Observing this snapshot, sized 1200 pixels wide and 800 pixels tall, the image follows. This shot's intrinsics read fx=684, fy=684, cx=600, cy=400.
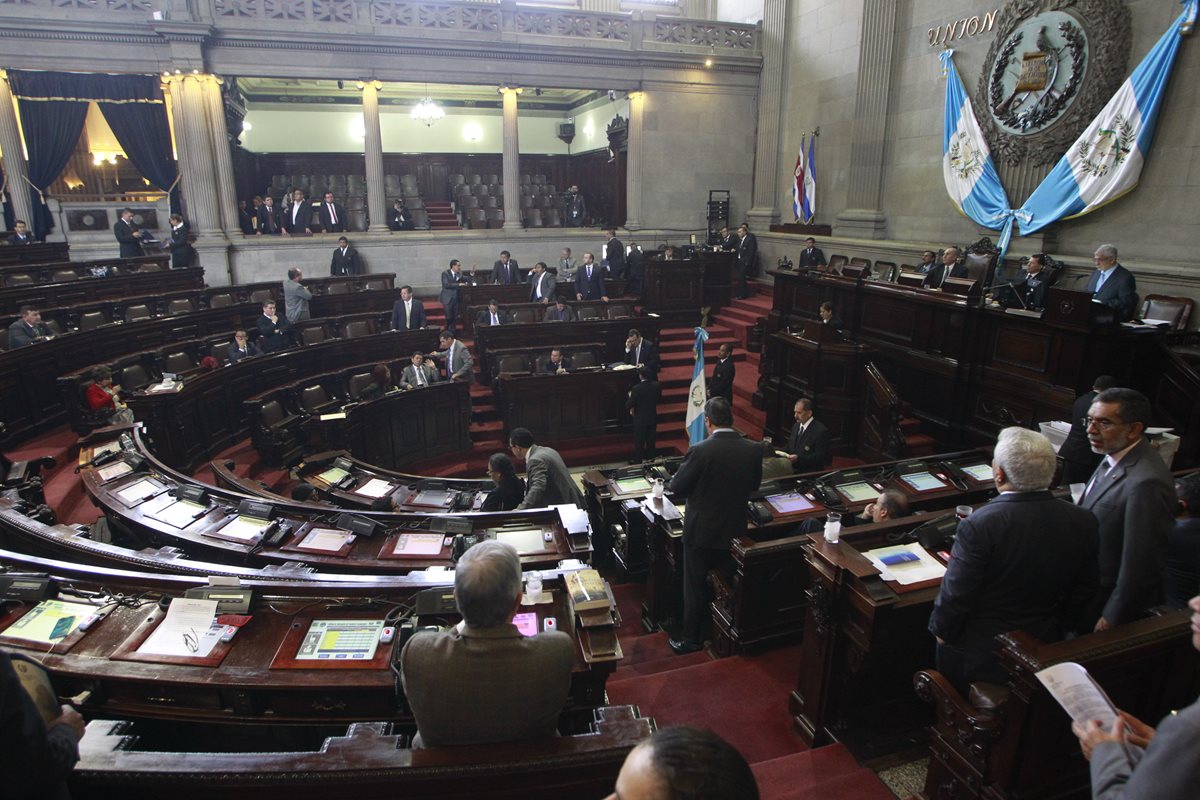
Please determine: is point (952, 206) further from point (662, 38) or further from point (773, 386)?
point (662, 38)

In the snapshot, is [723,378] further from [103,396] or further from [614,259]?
[103,396]

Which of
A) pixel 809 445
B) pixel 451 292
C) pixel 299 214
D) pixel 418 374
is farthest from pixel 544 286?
pixel 809 445

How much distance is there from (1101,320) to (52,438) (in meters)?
10.9

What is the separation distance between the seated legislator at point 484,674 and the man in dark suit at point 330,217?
14550 mm

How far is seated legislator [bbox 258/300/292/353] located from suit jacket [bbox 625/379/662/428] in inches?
194

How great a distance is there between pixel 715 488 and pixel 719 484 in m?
0.04

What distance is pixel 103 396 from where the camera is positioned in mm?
7266

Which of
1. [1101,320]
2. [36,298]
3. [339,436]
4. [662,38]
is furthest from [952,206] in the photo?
[36,298]

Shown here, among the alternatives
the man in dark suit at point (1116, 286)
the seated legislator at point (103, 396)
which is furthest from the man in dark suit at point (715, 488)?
the seated legislator at point (103, 396)

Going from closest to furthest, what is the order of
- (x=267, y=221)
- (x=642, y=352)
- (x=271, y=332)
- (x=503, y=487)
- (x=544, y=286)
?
(x=503, y=487), (x=271, y=332), (x=642, y=352), (x=544, y=286), (x=267, y=221)

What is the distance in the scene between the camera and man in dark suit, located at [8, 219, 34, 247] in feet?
41.6

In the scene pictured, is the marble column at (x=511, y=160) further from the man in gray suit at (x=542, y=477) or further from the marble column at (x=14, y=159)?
the man in gray suit at (x=542, y=477)

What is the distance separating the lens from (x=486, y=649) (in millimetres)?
1947

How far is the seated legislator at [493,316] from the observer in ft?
36.0
